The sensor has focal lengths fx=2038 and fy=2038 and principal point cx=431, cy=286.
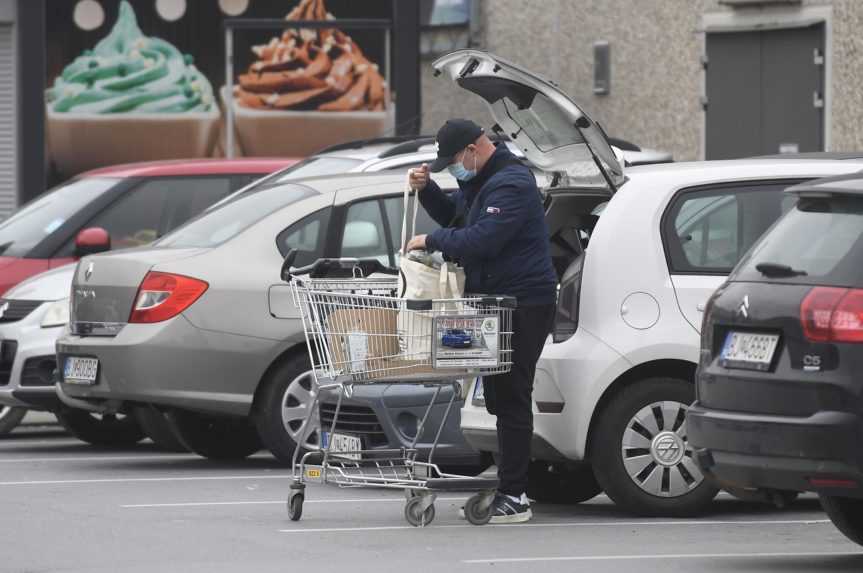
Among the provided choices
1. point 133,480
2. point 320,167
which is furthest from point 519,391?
point 320,167

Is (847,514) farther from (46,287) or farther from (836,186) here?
(46,287)

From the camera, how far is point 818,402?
712 cm

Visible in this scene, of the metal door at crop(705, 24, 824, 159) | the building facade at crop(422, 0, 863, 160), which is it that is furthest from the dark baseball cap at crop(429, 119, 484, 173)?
the metal door at crop(705, 24, 824, 159)

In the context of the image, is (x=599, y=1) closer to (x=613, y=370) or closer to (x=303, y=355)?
A: (x=303, y=355)

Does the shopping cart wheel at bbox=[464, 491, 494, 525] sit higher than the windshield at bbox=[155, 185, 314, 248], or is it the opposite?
the windshield at bbox=[155, 185, 314, 248]

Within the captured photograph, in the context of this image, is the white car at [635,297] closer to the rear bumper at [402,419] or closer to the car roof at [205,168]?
the rear bumper at [402,419]

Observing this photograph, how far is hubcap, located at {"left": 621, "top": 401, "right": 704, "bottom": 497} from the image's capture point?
9062 mm

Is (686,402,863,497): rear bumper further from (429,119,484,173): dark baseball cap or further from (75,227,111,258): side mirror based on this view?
(75,227,111,258): side mirror

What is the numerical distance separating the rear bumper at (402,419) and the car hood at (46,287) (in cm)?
355

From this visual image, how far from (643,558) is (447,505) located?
6.81 feet

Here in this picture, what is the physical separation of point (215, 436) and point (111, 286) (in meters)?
1.37

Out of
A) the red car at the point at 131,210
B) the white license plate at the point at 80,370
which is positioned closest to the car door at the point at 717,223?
the white license plate at the point at 80,370

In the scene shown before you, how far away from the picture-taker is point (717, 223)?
367 inches

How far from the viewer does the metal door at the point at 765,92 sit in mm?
20359
